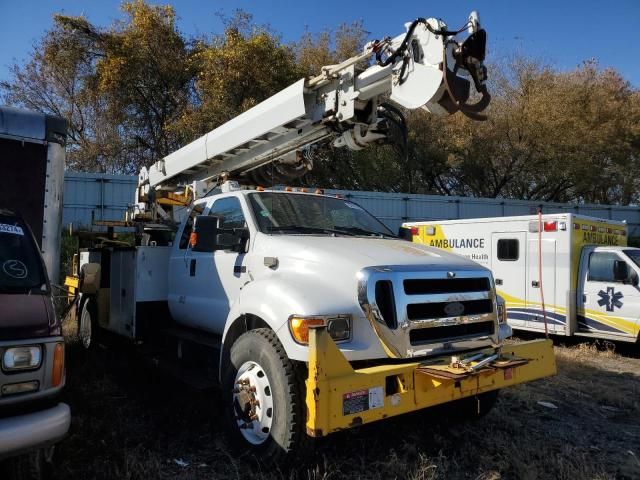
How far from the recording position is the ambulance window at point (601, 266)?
9305 mm

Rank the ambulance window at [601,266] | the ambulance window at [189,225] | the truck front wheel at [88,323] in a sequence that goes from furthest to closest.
Answer: the ambulance window at [601,266], the truck front wheel at [88,323], the ambulance window at [189,225]

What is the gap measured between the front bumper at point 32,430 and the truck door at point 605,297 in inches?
343

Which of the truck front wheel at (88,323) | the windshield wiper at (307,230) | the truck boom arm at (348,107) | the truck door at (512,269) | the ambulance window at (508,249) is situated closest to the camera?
the truck boom arm at (348,107)

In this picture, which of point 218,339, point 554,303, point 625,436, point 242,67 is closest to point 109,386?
point 218,339

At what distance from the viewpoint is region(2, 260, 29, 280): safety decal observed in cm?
373

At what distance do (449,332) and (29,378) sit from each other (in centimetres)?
283

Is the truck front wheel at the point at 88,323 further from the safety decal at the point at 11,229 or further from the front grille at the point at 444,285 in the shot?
the front grille at the point at 444,285

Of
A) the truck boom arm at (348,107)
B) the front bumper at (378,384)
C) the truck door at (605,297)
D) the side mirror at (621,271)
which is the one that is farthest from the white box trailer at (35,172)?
the side mirror at (621,271)

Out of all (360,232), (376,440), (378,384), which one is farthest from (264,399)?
(360,232)

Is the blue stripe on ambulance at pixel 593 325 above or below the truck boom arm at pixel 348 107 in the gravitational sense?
below

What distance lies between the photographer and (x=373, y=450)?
4316 millimetres

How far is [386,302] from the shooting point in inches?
151

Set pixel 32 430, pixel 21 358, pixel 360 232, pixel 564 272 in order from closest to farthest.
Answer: pixel 32 430, pixel 21 358, pixel 360 232, pixel 564 272

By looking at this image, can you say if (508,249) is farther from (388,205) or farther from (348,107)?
(388,205)
